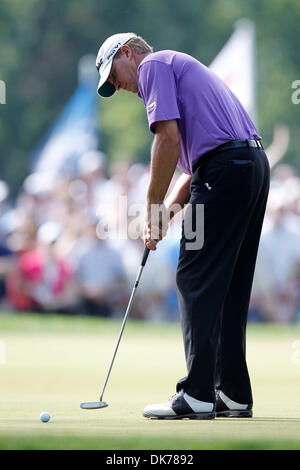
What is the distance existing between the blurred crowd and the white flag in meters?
1.41

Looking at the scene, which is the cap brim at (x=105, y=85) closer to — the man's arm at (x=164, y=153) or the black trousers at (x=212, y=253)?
the man's arm at (x=164, y=153)

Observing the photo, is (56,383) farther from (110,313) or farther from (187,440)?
(110,313)

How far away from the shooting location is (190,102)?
5.52 metres

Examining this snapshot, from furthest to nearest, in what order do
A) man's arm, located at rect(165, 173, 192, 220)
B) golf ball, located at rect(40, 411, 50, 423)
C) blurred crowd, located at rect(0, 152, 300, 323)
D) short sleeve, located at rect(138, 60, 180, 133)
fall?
blurred crowd, located at rect(0, 152, 300, 323), man's arm, located at rect(165, 173, 192, 220), short sleeve, located at rect(138, 60, 180, 133), golf ball, located at rect(40, 411, 50, 423)

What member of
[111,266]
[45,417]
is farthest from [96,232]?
[45,417]

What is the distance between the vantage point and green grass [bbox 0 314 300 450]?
4.52 meters

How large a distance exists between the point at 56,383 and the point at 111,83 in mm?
2507

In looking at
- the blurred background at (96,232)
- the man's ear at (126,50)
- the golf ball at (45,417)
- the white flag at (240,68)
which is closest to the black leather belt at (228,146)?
the man's ear at (126,50)

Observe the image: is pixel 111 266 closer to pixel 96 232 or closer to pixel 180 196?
pixel 96 232

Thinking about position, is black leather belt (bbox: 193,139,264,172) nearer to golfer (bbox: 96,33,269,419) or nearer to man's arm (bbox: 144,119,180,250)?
golfer (bbox: 96,33,269,419)

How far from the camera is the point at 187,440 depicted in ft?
14.4

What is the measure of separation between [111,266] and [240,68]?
9.73ft

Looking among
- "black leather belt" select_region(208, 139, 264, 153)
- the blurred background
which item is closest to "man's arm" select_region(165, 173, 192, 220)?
"black leather belt" select_region(208, 139, 264, 153)

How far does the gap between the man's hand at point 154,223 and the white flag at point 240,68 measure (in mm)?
8129
